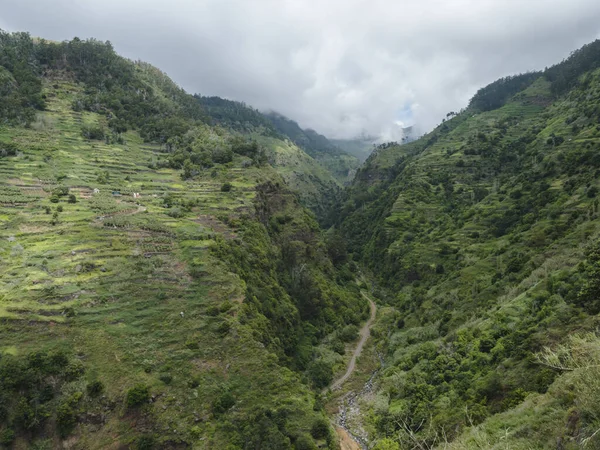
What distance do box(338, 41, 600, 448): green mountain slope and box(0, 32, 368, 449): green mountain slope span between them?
45.8ft

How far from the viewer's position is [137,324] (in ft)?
153

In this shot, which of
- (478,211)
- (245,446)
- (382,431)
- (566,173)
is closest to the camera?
(245,446)

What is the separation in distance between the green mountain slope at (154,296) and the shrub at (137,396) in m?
0.21

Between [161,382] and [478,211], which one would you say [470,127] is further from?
[161,382]

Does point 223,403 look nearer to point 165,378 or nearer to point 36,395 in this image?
point 165,378

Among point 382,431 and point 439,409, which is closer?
point 439,409

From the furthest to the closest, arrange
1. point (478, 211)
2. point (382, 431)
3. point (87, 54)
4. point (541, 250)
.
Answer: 1. point (87, 54)
2. point (478, 211)
3. point (541, 250)
4. point (382, 431)

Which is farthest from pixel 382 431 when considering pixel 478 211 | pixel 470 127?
pixel 470 127

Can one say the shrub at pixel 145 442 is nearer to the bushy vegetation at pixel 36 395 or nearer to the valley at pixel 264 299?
the valley at pixel 264 299

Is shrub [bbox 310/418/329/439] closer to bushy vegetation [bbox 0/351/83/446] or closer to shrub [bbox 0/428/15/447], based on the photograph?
bushy vegetation [bbox 0/351/83/446]

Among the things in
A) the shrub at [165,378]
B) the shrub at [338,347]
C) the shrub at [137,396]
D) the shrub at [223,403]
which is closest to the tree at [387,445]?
the shrub at [223,403]

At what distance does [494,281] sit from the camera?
204 ft

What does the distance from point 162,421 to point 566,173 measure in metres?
100

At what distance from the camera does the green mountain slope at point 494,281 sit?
23.5 metres
